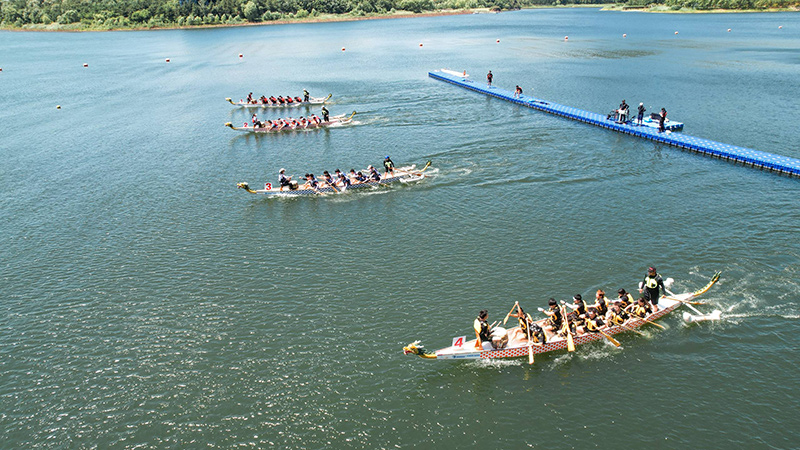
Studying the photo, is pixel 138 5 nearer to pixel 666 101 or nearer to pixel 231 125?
pixel 231 125

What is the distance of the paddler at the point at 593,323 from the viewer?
23.9 m

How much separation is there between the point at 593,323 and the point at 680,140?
33.0 m

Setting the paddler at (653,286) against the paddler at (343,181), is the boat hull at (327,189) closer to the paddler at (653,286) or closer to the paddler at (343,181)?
the paddler at (343,181)

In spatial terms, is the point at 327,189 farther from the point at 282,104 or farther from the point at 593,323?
the point at 282,104

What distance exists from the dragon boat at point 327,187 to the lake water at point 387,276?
1073 mm

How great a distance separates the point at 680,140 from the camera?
160 feet

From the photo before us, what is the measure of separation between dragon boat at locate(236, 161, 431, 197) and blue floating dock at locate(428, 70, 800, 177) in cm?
2439

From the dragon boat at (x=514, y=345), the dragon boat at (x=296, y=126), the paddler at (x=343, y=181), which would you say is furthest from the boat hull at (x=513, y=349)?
the dragon boat at (x=296, y=126)

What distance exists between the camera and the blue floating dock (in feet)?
139

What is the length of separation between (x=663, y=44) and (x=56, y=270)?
402ft

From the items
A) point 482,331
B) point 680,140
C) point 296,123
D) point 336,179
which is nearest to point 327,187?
point 336,179

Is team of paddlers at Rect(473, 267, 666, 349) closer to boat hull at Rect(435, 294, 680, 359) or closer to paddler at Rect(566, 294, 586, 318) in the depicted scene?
paddler at Rect(566, 294, 586, 318)

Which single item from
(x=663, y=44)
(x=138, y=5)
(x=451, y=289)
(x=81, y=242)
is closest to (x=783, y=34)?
(x=663, y=44)

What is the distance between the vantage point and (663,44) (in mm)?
114188
